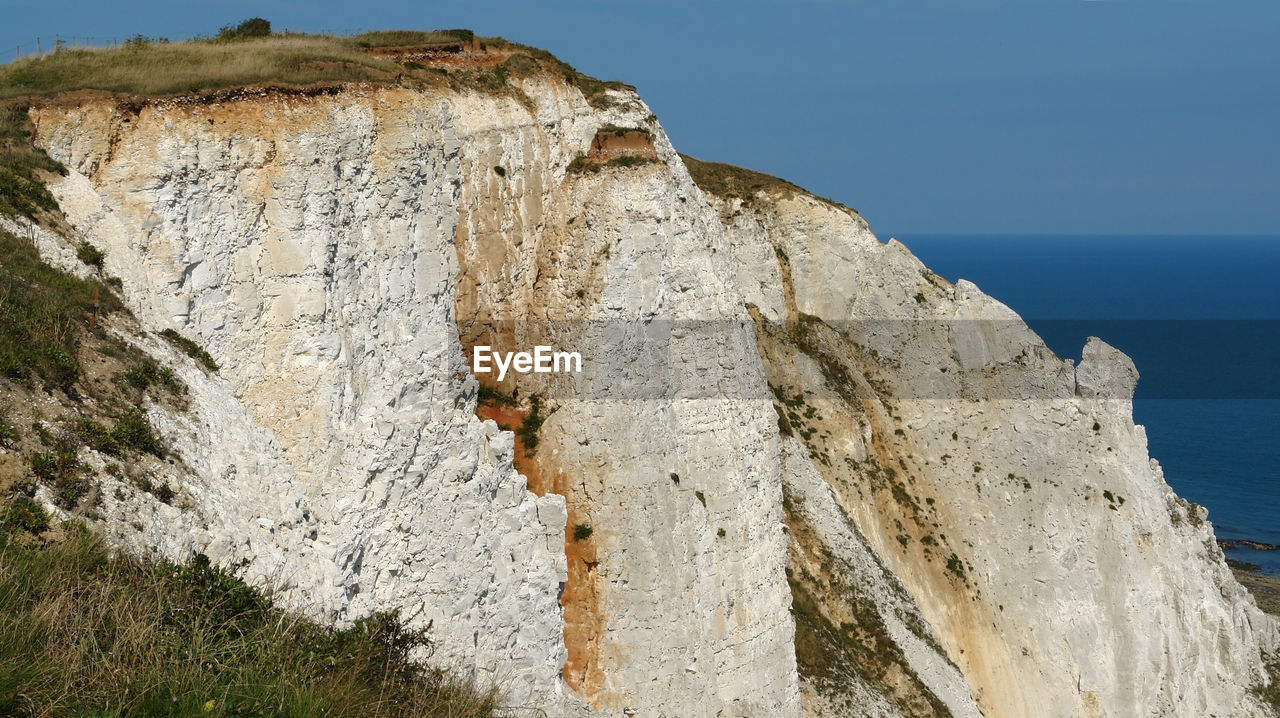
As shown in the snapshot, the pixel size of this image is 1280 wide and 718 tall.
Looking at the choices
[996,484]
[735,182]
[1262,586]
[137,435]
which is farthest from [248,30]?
[1262,586]

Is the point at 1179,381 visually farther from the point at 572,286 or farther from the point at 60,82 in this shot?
the point at 60,82

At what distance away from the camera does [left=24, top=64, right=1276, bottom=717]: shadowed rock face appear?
18391 millimetres

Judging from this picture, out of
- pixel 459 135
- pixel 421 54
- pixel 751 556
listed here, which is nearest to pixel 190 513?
pixel 459 135

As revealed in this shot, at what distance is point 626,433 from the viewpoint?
25.7 metres

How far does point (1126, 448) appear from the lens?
4619 centimetres

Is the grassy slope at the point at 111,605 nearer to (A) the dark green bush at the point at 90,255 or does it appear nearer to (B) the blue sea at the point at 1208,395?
(A) the dark green bush at the point at 90,255

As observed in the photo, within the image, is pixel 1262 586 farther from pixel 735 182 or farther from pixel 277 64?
pixel 277 64

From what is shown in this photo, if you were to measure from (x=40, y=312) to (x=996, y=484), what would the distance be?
38321mm

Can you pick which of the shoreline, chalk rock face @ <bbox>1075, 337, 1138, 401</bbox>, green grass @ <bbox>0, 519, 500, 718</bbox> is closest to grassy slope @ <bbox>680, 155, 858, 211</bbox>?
chalk rock face @ <bbox>1075, 337, 1138, 401</bbox>

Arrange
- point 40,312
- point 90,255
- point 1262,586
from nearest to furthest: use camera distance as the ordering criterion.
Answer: point 40,312, point 90,255, point 1262,586

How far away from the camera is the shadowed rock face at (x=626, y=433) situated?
724 inches

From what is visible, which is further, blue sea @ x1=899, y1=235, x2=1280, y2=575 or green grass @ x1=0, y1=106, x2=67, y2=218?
blue sea @ x1=899, y1=235, x2=1280, y2=575

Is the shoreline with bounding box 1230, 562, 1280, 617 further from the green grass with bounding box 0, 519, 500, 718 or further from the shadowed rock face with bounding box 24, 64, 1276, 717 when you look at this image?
the green grass with bounding box 0, 519, 500, 718

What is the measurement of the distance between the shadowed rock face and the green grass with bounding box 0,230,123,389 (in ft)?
2.83
